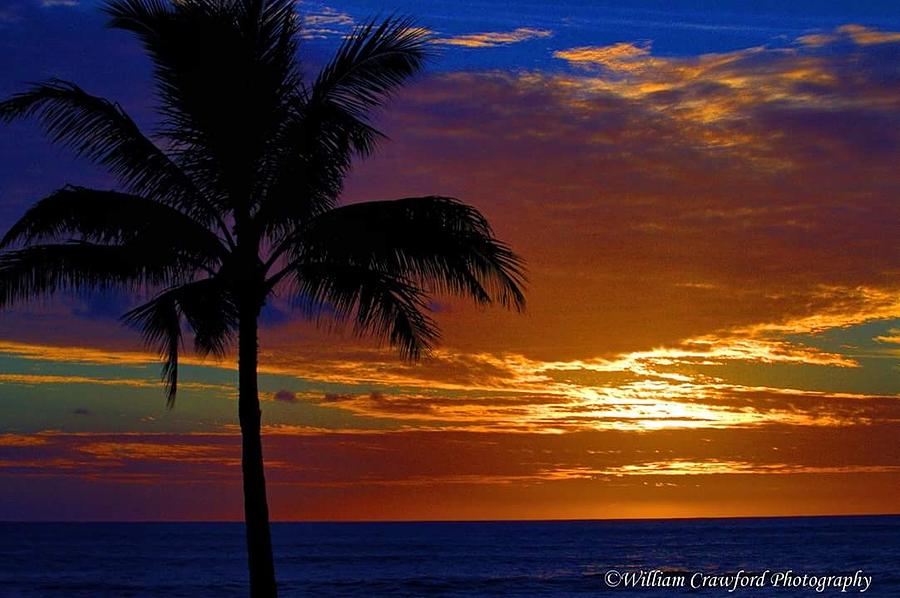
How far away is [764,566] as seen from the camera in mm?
61906

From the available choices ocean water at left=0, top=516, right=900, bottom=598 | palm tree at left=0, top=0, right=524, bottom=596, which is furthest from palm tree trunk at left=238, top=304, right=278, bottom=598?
ocean water at left=0, top=516, right=900, bottom=598

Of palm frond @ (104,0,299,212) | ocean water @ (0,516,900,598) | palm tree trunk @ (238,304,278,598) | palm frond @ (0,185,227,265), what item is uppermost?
palm frond @ (104,0,299,212)

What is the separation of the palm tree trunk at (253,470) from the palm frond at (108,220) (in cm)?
108

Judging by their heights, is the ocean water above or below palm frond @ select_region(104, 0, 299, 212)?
below

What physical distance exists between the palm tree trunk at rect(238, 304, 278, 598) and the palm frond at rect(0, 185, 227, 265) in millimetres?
1079

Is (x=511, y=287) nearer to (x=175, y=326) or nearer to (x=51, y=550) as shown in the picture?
(x=175, y=326)

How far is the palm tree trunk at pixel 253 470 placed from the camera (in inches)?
464

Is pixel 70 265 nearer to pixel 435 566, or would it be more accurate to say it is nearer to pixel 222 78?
pixel 222 78

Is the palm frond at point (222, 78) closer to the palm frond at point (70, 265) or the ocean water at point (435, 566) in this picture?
the palm frond at point (70, 265)

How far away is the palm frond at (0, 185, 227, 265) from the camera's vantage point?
1219 cm

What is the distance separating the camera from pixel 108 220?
12.2m
